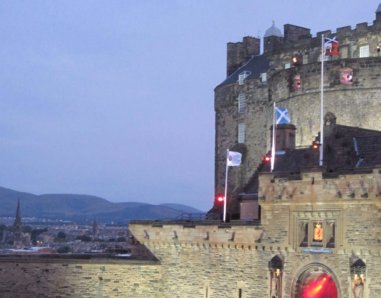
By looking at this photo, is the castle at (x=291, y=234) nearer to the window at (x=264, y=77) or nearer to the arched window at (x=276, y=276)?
the arched window at (x=276, y=276)

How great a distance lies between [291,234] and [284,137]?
847 centimetres

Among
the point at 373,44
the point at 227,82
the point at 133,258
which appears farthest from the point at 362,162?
the point at 227,82

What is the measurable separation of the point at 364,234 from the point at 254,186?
11.4 metres

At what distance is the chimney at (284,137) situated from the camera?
40.8 m

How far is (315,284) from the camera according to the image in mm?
33469

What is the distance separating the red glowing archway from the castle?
39mm

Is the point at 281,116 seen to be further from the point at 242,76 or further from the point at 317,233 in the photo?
the point at 242,76

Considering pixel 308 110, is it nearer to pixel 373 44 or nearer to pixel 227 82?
pixel 373 44

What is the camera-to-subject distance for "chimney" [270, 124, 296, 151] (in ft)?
134

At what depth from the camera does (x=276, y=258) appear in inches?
1336

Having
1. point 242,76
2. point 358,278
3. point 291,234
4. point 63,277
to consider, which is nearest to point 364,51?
point 242,76

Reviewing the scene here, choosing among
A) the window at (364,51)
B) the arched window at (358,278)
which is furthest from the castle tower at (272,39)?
the arched window at (358,278)

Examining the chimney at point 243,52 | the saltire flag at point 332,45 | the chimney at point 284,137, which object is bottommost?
the chimney at point 284,137

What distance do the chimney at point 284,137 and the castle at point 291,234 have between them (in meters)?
0.06
